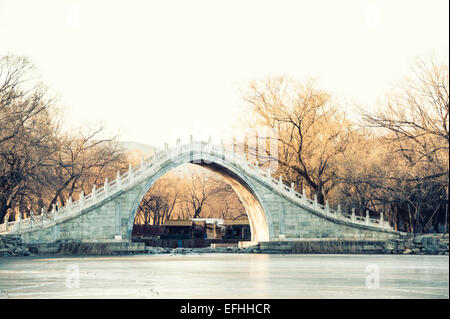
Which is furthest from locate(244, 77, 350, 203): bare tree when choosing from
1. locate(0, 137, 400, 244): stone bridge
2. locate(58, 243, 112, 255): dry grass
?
locate(58, 243, 112, 255): dry grass

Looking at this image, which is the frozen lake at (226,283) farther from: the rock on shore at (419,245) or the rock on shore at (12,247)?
the rock on shore at (419,245)

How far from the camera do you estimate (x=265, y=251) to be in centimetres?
4591

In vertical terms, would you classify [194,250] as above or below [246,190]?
below

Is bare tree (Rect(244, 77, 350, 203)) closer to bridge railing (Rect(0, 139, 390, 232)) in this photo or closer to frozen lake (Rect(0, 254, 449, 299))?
bridge railing (Rect(0, 139, 390, 232))

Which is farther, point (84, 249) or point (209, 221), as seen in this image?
point (209, 221)

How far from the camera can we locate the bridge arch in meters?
44.8

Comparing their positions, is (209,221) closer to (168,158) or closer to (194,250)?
(194,250)

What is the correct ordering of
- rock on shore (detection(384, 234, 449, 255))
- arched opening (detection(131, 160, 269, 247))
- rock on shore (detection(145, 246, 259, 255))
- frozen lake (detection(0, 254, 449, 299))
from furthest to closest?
arched opening (detection(131, 160, 269, 247))
rock on shore (detection(145, 246, 259, 255))
rock on shore (detection(384, 234, 449, 255))
frozen lake (detection(0, 254, 449, 299))

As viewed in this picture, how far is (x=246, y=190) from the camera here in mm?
49812

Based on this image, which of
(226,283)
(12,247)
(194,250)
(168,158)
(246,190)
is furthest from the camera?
(246,190)

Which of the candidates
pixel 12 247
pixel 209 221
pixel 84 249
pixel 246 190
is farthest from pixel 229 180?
pixel 209 221

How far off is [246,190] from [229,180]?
6.25 ft
